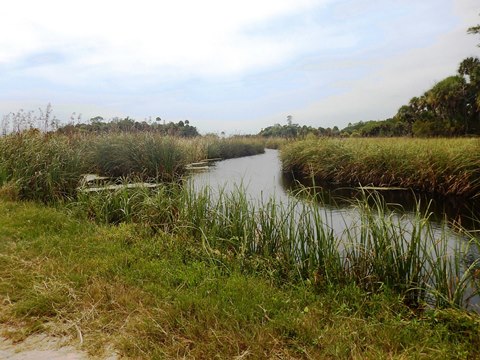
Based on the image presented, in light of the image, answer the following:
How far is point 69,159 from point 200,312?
6.32 metres

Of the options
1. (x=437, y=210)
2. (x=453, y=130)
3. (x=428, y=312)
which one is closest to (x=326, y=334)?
(x=428, y=312)

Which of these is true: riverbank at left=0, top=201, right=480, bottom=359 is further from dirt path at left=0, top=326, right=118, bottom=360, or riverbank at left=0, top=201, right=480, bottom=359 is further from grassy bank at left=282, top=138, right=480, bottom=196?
grassy bank at left=282, top=138, right=480, bottom=196

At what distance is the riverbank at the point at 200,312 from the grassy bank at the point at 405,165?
621 cm

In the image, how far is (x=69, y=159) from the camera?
7.71 metres

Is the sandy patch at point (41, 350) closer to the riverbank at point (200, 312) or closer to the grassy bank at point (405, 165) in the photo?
the riverbank at point (200, 312)

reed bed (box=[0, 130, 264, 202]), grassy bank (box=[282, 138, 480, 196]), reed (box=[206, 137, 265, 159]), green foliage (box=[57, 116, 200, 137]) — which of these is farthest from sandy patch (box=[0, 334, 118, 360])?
reed (box=[206, 137, 265, 159])

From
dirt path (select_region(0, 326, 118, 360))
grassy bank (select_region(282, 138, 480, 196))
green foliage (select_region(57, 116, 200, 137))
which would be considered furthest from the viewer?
green foliage (select_region(57, 116, 200, 137))

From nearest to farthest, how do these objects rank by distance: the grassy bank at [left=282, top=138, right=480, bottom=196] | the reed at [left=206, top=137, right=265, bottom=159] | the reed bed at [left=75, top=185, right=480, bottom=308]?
the reed bed at [left=75, top=185, right=480, bottom=308], the grassy bank at [left=282, top=138, right=480, bottom=196], the reed at [left=206, top=137, right=265, bottom=159]

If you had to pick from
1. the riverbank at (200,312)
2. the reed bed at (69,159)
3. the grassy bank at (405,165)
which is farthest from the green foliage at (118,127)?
the riverbank at (200,312)

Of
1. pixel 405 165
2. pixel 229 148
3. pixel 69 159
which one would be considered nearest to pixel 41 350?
pixel 69 159

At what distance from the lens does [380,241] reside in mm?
3633

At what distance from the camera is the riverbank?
89.7 inches

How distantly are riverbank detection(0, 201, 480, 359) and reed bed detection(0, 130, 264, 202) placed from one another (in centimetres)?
347

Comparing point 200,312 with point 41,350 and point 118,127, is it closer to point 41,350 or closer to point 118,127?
point 41,350
